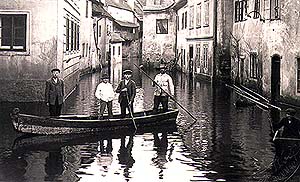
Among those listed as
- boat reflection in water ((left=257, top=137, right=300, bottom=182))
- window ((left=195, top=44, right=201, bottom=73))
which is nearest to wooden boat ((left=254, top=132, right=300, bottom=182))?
boat reflection in water ((left=257, top=137, right=300, bottom=182))

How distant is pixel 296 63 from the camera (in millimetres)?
26312

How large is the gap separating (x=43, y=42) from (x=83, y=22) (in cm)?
2119

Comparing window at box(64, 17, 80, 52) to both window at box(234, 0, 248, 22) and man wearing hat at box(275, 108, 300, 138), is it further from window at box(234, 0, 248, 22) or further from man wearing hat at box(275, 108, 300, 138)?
man wearing hat at box(275, 108, 300, 138)

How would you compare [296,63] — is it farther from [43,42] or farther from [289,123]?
[289,123]

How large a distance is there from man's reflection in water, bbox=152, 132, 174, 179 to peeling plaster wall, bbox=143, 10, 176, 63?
49.3m

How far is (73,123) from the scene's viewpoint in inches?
685

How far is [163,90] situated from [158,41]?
46869 mm

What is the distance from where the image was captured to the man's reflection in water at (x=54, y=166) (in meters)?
12.2

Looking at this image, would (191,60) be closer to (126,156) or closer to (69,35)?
(69,35)

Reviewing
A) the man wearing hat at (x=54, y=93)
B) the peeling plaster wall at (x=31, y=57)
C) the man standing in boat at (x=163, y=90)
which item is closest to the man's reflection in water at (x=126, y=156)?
the man wearing hat at (x=54, y=93)

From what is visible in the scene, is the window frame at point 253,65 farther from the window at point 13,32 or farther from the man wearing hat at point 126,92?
the man wearing hat at point 126,92

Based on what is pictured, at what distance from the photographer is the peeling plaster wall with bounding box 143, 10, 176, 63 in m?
67.8

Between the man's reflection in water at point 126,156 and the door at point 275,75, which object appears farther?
the door at point 275,75

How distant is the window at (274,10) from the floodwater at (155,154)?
776 centimetres
